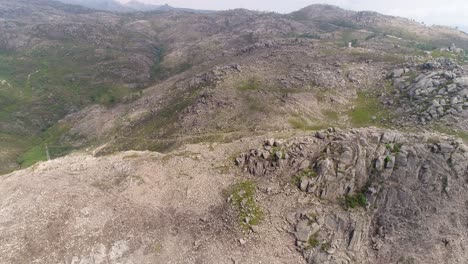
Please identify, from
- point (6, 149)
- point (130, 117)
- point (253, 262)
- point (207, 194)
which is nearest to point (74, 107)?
point (6, 149)

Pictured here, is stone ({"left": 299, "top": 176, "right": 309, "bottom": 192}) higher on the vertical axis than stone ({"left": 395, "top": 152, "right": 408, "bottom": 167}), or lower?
lower

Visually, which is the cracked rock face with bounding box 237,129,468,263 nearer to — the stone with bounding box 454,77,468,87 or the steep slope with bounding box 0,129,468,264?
the steep slope with bounding box 0,129,468,264

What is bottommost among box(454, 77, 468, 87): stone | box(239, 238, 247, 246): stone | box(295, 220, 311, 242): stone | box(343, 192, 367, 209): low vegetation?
box(239, 238, 247, 246): stone

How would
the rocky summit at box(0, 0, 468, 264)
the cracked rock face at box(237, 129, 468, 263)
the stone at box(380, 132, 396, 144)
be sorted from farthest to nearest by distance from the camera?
the stone at box(380, 132, 396, 144), the cracked rock face at box(237, 129, 468, 263), the rocky summit at box(0, 0, 468, 264)

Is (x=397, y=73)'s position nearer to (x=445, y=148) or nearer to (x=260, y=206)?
(x=445, y=148)

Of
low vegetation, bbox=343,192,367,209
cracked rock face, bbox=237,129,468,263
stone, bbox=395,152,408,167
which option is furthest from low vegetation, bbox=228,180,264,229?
stone, bbox=395,152,408,167

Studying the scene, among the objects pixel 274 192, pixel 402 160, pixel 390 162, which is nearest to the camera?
pixel 274 192

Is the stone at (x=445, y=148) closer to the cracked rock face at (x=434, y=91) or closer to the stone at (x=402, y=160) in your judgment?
the stone at (x=402, y=160)

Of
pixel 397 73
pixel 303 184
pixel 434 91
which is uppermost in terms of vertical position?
pixel 397 73

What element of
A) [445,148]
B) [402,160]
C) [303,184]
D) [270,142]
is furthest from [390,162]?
[270,142]
